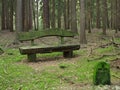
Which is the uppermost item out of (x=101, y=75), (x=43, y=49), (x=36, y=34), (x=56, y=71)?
(x=36, y=34)

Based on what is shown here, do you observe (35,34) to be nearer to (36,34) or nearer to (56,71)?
(36,34)

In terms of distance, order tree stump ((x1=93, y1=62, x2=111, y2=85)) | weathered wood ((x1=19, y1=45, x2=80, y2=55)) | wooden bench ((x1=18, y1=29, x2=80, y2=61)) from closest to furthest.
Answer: tree stump ((x1=93, y1=62, x2=111, y2=85)) → weathered wood ((x1=19, y1=45, x2=80, y2=55)) → wooden bench ((x1=18, y1=29, x2=80, y2=61))

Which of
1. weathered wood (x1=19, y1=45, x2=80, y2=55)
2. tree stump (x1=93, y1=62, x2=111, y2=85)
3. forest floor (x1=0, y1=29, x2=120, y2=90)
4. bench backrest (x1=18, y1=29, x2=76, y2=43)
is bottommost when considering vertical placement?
forest floor (x1=0, y1=29, x2=120, y2=90)

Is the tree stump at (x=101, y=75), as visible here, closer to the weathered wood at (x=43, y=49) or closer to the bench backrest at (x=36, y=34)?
the weathered wood at (x=43, y=49)

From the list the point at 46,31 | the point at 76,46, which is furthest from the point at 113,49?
the point at 46,31

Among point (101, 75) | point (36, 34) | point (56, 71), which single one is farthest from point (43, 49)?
point (101, 75)

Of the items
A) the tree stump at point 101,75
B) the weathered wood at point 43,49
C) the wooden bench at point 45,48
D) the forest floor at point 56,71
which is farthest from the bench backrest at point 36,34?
the tree stump at point 101,75

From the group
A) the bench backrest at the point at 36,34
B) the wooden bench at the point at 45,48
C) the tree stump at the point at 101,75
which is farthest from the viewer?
the bench backrest at the point at 36,34

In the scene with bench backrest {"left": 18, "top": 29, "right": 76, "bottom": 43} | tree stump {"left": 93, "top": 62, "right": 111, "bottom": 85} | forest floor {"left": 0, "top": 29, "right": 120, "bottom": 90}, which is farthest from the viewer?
bench backrest {"left": 18, "top": 29, "right": 76, "bottom": 43}

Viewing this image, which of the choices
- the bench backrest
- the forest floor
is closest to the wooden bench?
the bench backrest

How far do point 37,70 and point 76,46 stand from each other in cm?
269

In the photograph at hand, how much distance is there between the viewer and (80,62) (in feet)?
31.9

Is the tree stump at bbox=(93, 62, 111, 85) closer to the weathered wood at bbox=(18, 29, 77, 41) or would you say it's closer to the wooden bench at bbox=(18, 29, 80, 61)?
the wooden bench at bbox=(18, 29, 80, 61)

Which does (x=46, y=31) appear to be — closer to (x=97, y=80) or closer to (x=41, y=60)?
(x=41, y=60)
